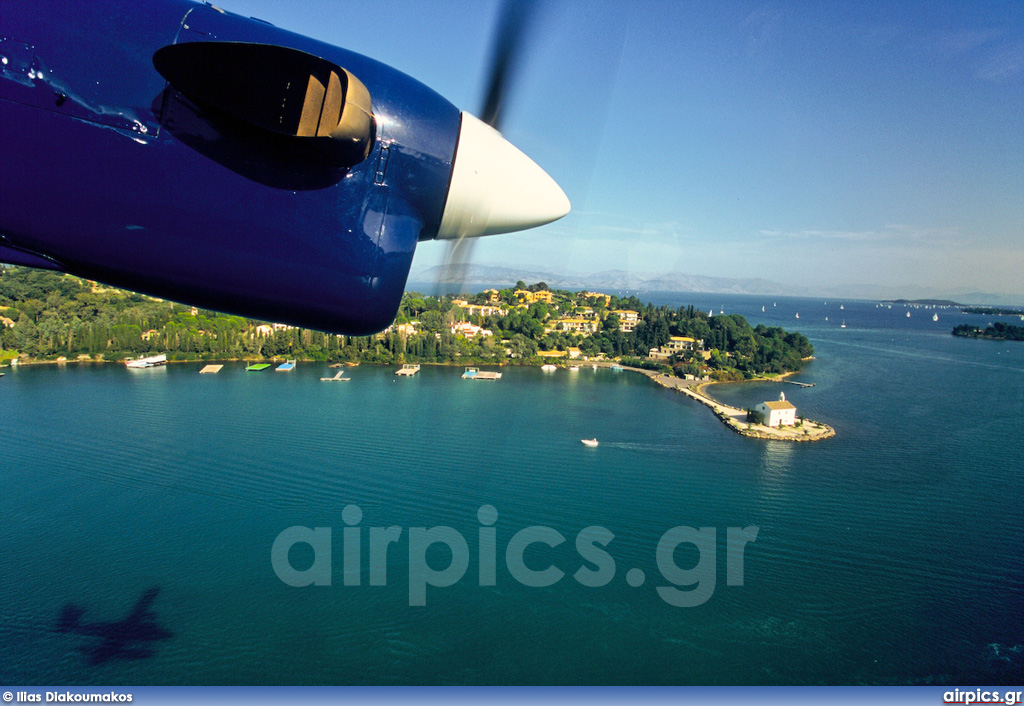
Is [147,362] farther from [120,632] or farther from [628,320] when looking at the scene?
[628,320]

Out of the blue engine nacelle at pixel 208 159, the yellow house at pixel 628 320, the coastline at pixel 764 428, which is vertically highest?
the blue engine nacelle at pixel 208 159

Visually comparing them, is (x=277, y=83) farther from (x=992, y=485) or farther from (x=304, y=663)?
(x=992, y=485)

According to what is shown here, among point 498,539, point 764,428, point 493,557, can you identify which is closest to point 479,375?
point 764,428

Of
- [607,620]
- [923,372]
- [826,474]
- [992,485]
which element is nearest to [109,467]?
[607,620]

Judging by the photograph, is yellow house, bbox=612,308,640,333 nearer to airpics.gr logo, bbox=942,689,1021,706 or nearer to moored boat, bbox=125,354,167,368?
moored boat, bbox=125,354,167,368

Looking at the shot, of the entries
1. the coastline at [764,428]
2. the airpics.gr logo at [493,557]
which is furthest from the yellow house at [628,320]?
the airpics.gr logo at [493,557]

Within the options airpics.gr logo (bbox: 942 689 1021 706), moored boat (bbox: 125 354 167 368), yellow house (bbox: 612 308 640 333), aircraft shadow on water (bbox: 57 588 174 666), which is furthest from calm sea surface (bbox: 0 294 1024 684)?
yellow house (bbox: 612 308 640 333)

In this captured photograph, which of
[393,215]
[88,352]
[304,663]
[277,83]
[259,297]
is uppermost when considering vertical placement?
[277,83]

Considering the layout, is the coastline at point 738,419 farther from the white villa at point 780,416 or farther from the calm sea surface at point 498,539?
A: the calm sea surface at point 498,539
